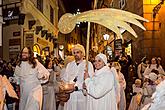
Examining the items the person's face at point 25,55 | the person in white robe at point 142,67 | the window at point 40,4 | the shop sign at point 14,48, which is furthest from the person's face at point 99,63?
the window at point 40,4

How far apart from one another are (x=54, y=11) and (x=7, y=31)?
2104 cm

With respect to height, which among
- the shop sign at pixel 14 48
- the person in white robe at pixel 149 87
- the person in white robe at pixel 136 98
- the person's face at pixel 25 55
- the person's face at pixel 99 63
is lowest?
the person in white robe at pixel 136 98

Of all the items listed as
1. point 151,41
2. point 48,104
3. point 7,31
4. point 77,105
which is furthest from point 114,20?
point 7,31

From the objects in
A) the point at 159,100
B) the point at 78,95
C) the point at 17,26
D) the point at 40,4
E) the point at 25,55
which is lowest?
the point at 78,95

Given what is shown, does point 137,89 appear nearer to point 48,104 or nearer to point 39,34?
point 48,104

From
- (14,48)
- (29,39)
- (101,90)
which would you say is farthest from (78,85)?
(29,39)

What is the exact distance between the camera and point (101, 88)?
23.0 feet

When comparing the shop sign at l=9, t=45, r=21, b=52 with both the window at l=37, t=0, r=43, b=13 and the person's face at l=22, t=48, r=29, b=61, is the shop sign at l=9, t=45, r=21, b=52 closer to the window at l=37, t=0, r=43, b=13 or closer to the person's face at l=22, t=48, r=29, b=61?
the window at l=37, t=0, r=43, b=13

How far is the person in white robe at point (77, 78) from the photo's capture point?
27.2ft

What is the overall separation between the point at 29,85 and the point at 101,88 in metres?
2.99

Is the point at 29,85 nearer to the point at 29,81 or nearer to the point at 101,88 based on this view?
the point at 29,81

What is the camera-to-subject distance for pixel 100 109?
7219 millimetres

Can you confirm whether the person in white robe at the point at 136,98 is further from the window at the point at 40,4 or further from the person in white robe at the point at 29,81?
the window at the point at 40,4

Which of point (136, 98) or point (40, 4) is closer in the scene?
point (136, 98)
